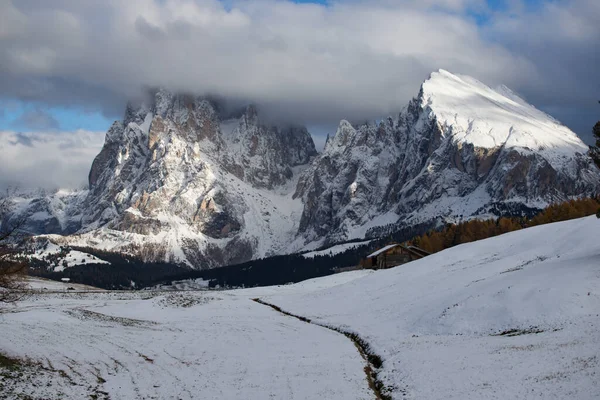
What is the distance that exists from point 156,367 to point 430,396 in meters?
17.2

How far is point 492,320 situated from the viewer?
144 feet

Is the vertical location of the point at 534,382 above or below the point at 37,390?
below

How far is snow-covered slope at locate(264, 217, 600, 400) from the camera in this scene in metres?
29.5

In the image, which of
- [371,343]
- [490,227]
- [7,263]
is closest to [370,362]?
[371,343]

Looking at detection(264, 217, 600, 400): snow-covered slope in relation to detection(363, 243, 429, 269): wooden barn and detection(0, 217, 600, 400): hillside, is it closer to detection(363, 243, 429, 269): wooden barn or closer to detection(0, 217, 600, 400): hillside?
detection(0, 217, 600, 400): hillside

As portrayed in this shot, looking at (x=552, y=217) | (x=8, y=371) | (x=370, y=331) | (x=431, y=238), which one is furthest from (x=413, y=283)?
(x=431, y=238)

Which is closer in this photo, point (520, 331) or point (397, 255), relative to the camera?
point (520, 331)

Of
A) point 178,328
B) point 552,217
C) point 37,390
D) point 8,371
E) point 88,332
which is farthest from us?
point 552,217

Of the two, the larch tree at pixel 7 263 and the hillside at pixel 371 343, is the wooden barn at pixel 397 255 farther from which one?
the larch tree at pixel 7 263

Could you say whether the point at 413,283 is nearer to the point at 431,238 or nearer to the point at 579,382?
the point at 579,382

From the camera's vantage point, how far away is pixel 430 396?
96.3 ft

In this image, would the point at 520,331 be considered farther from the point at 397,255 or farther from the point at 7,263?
the point at 397,255

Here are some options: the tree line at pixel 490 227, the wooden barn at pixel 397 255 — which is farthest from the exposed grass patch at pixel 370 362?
the tree line at pixel 490 227

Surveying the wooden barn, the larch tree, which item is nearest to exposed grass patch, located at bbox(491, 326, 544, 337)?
the larch tree
